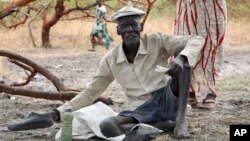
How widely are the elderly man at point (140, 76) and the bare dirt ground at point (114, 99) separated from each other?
179 mm

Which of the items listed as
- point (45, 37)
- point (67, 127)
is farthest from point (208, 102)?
point (45, 37)

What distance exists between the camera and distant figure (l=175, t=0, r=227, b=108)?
602cm

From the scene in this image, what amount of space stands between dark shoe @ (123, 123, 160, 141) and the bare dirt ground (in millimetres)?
70

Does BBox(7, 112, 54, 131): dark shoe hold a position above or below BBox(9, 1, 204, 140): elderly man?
below

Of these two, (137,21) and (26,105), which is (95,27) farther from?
(137,21)

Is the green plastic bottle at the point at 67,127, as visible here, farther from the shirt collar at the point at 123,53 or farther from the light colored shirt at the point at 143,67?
the shirt collar at the point at 123,53

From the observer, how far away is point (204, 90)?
6020 millimetres

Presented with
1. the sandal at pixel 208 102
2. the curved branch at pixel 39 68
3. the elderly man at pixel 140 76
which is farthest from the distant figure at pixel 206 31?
the elderly man at pixel 140 76

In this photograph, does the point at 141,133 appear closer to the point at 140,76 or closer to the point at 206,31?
the point at 140,76

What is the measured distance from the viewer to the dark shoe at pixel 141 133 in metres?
4.11

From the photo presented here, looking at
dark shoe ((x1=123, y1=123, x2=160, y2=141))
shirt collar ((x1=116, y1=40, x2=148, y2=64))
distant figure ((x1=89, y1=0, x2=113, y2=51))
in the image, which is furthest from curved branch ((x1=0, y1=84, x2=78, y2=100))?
distant figure ((x1=89, y1=0, x2=113, y2=51))

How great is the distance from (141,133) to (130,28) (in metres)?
0.72

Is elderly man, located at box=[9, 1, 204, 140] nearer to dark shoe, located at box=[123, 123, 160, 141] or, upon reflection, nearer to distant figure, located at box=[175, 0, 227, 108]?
dark shoe, located at box=[123, 123, 160, 141]

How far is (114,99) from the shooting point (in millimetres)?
6957
